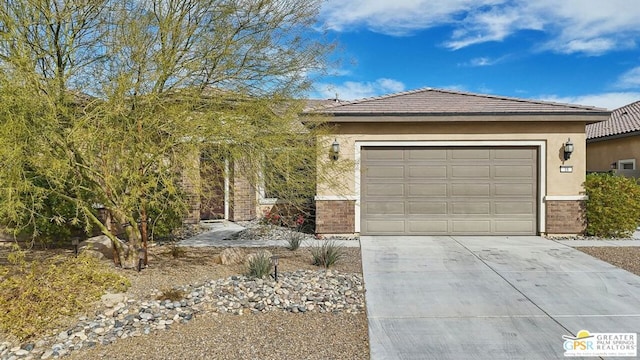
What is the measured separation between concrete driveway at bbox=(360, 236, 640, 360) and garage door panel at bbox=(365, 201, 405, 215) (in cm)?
187

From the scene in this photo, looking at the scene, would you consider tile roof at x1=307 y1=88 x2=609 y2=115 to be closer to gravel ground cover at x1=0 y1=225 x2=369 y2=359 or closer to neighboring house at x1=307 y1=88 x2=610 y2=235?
neighboring house at x1=307 y1=88 x2=610 y2=235

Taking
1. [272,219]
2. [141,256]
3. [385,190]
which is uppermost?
[385,190]

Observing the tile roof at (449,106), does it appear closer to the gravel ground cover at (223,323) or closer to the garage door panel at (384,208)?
the garage door panel at (384,208)

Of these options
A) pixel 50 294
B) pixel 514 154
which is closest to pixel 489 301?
pixel 50 294

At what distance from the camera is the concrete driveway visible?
4164mm

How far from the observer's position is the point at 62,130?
527 cm

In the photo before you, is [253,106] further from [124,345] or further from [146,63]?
[124,345]

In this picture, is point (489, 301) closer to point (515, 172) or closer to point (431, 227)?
point (431, 227)

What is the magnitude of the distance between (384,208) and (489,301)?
5.19m

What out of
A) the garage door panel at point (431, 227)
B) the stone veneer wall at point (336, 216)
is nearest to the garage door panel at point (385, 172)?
the stone veneer wall at point (336, 216)

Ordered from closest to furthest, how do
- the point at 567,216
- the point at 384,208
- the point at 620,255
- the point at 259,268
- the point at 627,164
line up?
the point at 259,268, the point at 620,255, the point at 567,216, the point at 384,208, the point at 627,164

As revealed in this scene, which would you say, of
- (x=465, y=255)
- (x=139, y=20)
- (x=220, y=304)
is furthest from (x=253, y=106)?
(x=465, y=255)

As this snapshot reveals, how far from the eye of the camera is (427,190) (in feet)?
34.2

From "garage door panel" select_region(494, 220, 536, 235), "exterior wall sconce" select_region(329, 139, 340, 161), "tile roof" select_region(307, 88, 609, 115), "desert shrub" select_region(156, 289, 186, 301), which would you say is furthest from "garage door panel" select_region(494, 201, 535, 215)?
"desert shrub" select_region(156, 289, 186, 301)
